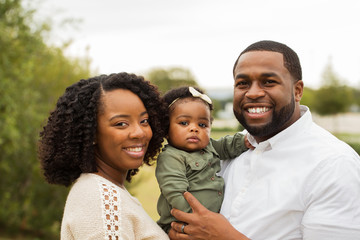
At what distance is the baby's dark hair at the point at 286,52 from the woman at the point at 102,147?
891 millimetres

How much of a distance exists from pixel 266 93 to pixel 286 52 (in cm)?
35

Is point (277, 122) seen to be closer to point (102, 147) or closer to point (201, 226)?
point (201, 226)

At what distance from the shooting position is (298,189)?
2.46 meters

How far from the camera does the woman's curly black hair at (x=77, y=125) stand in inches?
105

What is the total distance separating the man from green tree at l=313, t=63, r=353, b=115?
25.1m

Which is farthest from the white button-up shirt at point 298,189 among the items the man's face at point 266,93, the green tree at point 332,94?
the green tree at point 332,94

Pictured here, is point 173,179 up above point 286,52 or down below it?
below

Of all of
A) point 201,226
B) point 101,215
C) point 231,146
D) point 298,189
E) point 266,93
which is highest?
point 266,93

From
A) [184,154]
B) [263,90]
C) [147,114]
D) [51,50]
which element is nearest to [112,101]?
[147,114]

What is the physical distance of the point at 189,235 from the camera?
2719mm

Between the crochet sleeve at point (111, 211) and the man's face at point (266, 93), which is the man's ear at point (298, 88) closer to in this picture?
the man's face at point (266, 93)

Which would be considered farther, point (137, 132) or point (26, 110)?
point (26, 110)

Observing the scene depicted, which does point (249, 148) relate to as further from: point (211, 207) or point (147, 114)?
point (147, 114)

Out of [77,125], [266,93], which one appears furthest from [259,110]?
[77,125]
